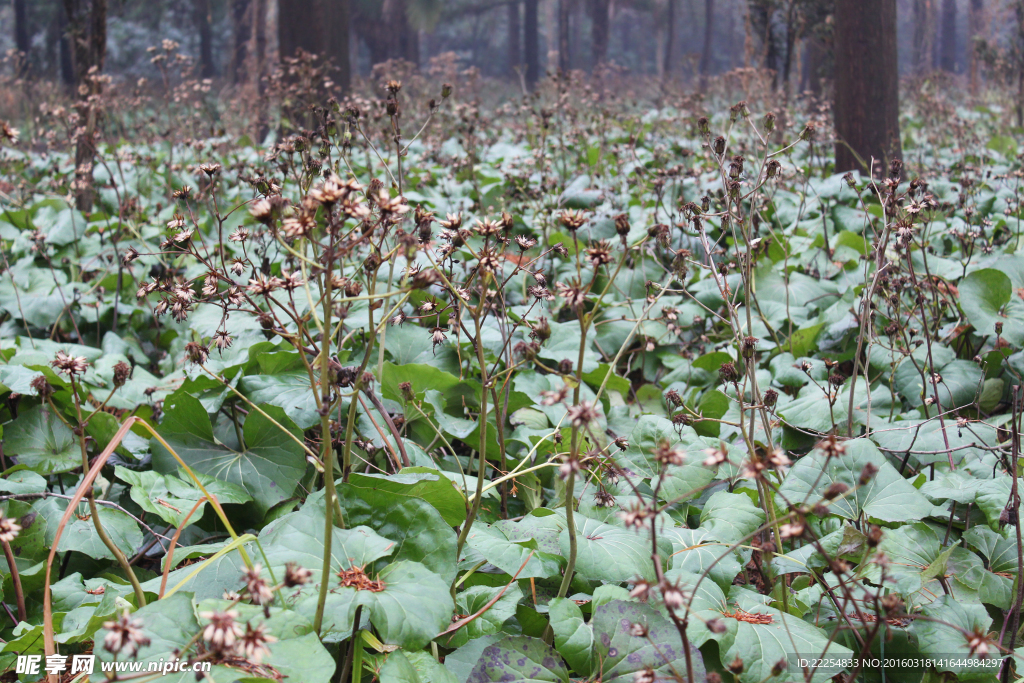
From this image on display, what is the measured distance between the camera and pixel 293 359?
2.24 m

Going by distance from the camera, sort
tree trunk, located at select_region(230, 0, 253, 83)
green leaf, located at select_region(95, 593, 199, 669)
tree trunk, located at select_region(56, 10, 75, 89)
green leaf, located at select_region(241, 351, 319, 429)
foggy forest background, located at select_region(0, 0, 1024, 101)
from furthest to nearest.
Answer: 1. tree trunk, located at select_region(56, 10, 75, 89)
2. tree trunk, located at select_region(230, 0, 253, 83)
3. foggy forest background, located at select_region(0, 0, 1024, 101)
4. green leaf, located at select_region(241, 351, 319, 429)
5. green leaf, located at select_region(95, 593, 199, 669)

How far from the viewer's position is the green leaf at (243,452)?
196 centimetres

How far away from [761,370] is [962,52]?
62.8 metres

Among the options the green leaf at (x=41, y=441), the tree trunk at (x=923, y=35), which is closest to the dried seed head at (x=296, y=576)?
the green leaf at (x=41, y=441)

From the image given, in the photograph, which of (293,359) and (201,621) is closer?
(201,621)

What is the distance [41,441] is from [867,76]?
214 inches

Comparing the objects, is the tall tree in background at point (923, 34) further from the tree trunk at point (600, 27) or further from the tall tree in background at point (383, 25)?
the tall tree in background at point (383, 25)

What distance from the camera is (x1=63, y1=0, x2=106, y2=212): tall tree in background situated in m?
3.88

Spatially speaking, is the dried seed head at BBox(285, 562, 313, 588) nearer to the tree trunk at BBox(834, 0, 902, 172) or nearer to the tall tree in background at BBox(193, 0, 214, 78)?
the tree trunk at BBox(834, 0, 902, 172)

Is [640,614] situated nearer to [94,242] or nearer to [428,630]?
[428,630]

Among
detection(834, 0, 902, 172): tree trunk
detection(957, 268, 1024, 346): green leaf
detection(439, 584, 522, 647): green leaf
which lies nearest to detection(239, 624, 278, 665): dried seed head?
detection(439, 584, 522, 647): green leaf

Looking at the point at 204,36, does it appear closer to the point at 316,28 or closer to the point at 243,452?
the point at 316,28

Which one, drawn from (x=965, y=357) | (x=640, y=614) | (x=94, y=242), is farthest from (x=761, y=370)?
(x=94, y=242)

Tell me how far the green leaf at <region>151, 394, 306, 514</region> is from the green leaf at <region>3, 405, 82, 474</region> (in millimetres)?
247
